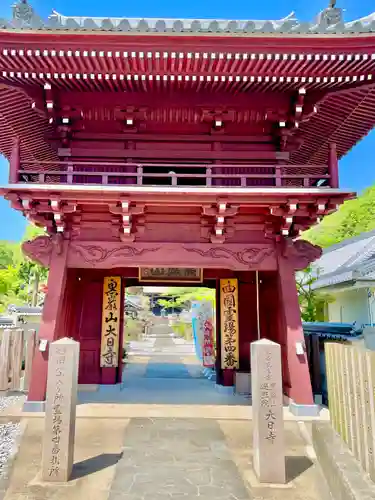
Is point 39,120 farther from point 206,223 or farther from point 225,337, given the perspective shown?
point 225,337

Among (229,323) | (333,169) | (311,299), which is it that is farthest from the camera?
(311,299)

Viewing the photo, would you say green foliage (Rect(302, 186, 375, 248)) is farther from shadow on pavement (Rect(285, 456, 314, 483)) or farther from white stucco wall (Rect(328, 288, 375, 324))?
shadow on pavement (Rect(285, 456, 314, 483))

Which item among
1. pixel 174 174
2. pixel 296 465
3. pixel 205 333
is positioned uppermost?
pixel 174 174

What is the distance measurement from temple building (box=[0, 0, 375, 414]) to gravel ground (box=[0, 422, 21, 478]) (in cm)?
73

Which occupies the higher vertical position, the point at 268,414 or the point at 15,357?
the point at 15,357

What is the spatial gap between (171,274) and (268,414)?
604 centimetres

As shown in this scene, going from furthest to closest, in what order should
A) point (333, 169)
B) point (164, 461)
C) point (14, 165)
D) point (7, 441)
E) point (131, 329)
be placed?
point (131, 329), point (333, 169), point (14, 165), point (7, 441), point (164, 461)

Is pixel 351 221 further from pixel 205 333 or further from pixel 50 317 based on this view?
pixel 50 317

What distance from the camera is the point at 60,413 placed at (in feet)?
15.9

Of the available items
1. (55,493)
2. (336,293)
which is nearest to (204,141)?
(55,493)

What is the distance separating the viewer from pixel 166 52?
6480mm

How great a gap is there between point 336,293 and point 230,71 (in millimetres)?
11859

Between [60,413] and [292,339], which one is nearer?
[60,413]

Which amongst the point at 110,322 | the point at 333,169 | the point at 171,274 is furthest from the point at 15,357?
the point at 333,169
